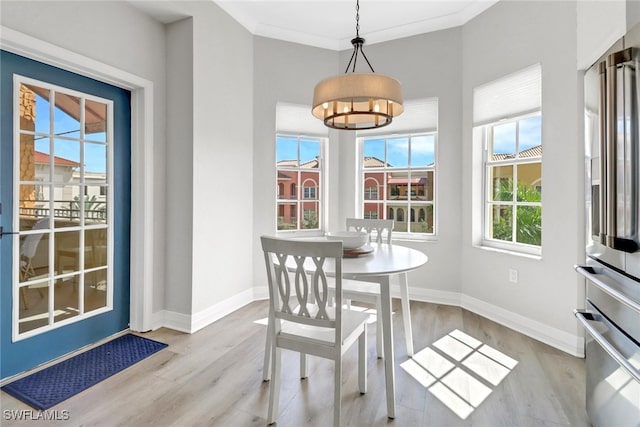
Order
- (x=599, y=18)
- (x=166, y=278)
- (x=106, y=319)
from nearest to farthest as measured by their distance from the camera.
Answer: (x=599, y=18), (x=106, y=319), (x=166, y=278)

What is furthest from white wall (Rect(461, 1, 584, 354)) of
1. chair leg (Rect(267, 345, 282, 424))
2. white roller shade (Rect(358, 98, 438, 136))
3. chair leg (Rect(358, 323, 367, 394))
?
chair leg (Rect(267, 345, 282, 424))

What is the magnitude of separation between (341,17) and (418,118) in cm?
132

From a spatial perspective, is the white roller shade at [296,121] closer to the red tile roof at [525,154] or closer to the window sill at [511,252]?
the red tile roof at [525,154]

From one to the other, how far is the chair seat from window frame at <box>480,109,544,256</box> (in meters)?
1.94

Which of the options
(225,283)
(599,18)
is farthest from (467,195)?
(225,283)

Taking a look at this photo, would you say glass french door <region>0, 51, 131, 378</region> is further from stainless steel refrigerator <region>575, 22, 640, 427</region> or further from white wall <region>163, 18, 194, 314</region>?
stainless steel refrigerator <region>575, 22, 640, 427</region>

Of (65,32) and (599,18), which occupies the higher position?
(65,32)

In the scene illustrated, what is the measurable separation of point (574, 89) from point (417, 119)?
147cm

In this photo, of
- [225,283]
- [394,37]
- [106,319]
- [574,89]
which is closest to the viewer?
[574,89]

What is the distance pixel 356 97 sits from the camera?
1903 millimetres

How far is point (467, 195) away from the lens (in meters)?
3.28

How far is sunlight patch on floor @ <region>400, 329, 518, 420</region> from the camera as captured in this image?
6.07 ft

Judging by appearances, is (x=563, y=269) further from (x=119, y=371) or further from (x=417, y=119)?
(x=119, y=371)

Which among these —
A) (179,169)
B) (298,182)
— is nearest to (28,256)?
(179,169)
